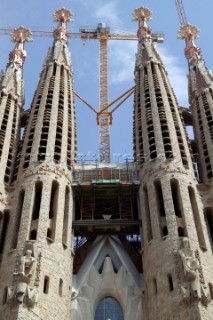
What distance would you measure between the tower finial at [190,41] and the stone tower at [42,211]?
13.6 metres

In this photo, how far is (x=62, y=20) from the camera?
64.6 meters

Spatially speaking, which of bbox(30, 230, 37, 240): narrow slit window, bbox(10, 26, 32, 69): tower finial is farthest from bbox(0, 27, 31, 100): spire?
bbox(30, 230, 37, 240): narrow slit window

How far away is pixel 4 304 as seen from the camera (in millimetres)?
30516

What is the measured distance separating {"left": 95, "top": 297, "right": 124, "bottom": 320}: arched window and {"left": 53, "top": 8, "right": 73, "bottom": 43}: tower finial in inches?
1273

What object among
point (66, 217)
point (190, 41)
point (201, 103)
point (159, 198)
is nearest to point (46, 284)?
point (66, 217)

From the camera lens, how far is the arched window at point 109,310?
35.0 metres

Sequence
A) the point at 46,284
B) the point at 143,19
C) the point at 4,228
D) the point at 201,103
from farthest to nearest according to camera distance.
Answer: the point at 143,19
the point at 201,103
the point at 4,228
the point at 46,284

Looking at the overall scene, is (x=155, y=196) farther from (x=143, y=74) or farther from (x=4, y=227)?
(x=143, y=74)

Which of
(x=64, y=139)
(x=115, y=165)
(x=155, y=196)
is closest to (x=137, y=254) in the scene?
(x=155, y=196)

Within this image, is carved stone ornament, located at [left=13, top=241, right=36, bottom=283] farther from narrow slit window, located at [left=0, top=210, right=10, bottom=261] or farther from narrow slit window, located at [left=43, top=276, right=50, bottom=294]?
narrow slit window, located at [left=0, top=210, right=10, bottom=261]

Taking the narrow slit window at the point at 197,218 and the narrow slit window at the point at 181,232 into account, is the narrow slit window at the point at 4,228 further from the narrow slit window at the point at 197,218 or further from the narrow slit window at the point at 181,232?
the narrow slit window at the point at 197,218

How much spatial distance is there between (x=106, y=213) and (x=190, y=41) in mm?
25573

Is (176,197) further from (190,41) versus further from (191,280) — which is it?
(190,41)

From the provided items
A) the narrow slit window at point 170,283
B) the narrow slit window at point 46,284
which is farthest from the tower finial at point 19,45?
the narrow slit window at point 170,283
